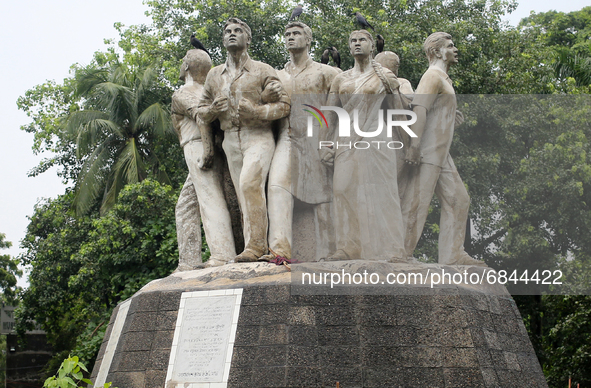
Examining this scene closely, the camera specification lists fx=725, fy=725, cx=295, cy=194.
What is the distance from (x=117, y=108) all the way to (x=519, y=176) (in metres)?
11.2

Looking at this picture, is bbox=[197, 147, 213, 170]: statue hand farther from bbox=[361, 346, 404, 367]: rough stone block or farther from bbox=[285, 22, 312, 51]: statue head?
bbox=[361, 346, 404, 367]: rough stone block

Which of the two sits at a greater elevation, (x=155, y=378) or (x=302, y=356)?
(x=302, y=356)

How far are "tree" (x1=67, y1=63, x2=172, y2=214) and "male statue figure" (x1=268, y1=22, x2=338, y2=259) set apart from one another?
1147cm

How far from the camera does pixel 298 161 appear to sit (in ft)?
24.8

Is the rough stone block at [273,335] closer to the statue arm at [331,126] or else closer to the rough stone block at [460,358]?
the rough stone block at [460,358]

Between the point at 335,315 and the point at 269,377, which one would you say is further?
the point at 335,315

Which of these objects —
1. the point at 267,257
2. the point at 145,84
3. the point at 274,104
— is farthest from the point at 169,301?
the point at 145,84

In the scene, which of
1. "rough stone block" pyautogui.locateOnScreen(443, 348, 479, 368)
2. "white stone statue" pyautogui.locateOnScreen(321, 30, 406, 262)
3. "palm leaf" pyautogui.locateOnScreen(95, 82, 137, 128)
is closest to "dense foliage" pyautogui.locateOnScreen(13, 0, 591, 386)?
"palm leaf" pyautogui.locateOnScreen(95, 82, 137, 128)

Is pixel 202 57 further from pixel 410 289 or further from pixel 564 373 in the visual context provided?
pixel 564 373

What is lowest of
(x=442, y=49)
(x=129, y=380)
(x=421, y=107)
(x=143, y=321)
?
(x=129, y=380)

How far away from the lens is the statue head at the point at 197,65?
8.22 meters

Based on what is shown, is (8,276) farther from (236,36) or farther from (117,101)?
(236,36)

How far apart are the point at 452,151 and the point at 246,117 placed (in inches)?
314

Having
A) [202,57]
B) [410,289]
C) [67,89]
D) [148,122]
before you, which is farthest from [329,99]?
[67,89]
